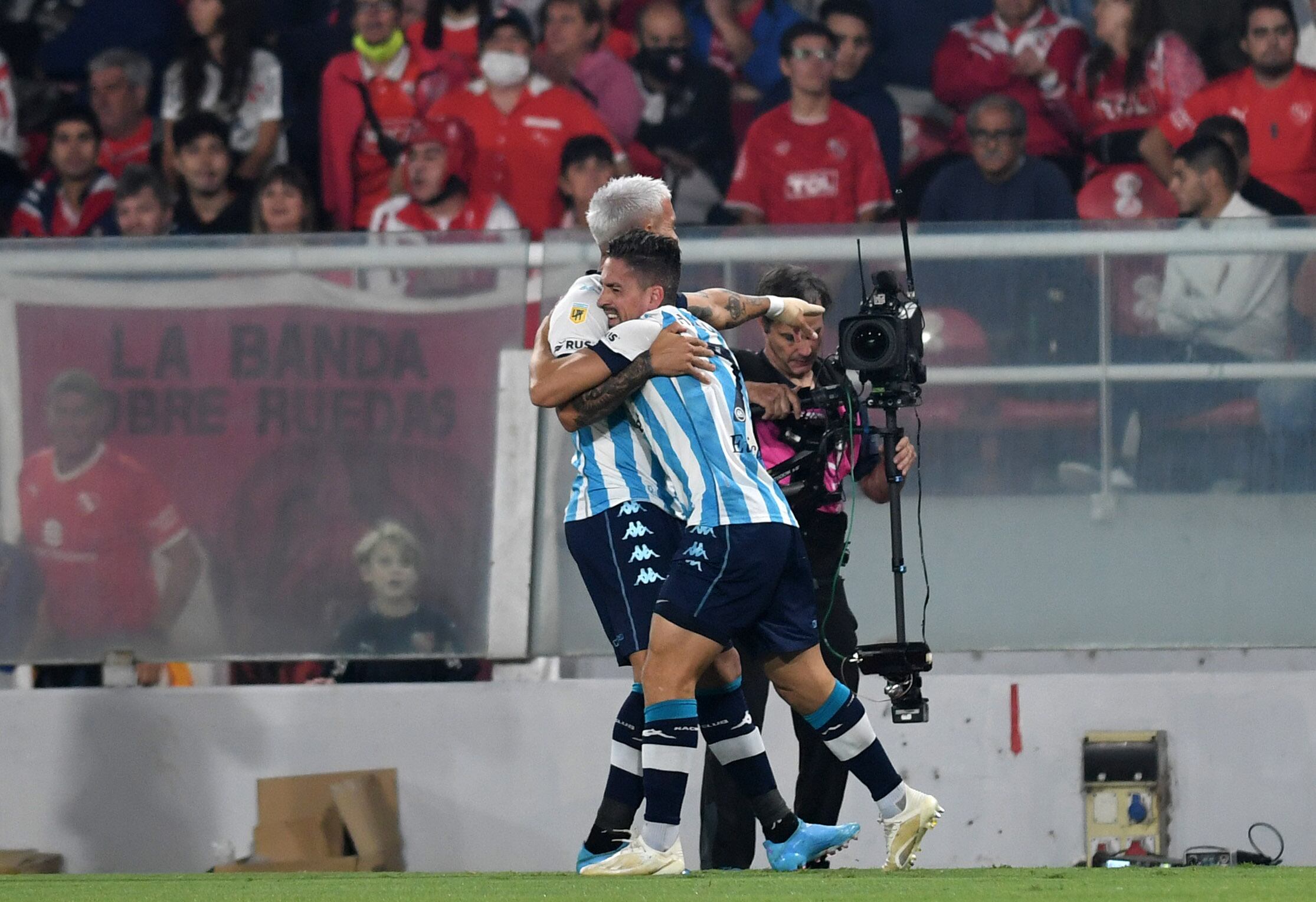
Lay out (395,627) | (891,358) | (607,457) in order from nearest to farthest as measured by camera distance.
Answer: (607,457), (891,358), (395,627)

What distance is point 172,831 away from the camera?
6.49 m

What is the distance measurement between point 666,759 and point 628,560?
521 millimetres

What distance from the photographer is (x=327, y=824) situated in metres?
6.26

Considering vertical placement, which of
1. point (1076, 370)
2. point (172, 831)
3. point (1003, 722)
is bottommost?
point (172, 831)

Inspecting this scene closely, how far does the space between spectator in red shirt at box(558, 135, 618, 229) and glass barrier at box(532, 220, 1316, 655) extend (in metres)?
2.13

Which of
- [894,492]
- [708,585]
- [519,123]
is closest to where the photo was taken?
[708,585]

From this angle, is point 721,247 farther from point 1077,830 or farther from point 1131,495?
point 1077,830

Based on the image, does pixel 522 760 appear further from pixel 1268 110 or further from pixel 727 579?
pixel 1268 110

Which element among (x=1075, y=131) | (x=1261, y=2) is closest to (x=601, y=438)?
(x=1075, y=131)

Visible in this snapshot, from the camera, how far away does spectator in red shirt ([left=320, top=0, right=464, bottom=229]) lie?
29.4 feet

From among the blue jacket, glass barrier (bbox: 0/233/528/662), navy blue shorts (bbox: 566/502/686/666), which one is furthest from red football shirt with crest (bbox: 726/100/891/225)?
navy blue shorts (bbox: 566/502/686/666)

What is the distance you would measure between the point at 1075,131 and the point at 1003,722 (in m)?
3.56

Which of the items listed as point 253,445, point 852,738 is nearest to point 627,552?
point 852,738

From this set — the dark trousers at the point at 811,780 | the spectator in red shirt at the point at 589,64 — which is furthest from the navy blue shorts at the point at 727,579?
the spectator in red shirt at the point at 589,64
